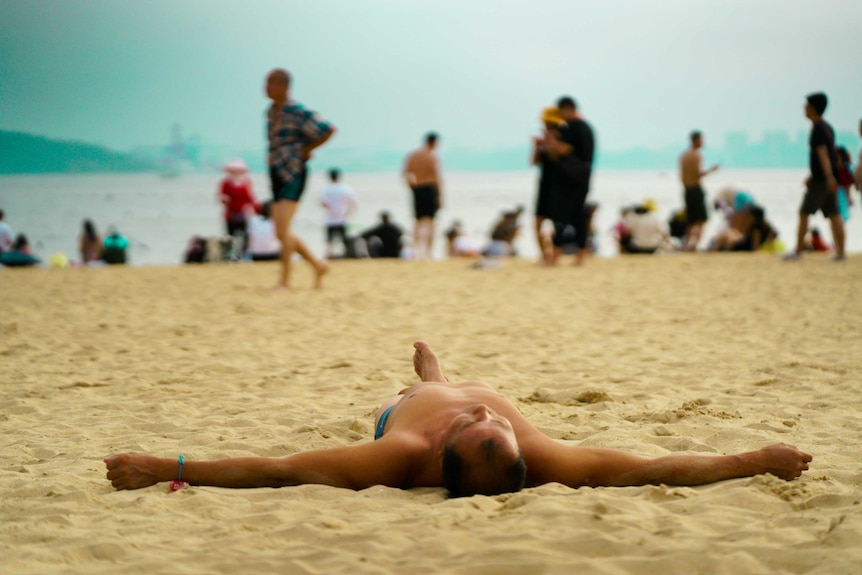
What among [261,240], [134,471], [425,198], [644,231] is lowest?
[134,471]

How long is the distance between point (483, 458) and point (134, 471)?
1.21m

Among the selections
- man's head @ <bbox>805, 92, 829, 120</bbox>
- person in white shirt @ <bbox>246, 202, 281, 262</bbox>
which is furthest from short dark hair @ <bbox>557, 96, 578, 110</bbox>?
person in white shirt @ <bbox>246, 202, 281, 262</bbox>

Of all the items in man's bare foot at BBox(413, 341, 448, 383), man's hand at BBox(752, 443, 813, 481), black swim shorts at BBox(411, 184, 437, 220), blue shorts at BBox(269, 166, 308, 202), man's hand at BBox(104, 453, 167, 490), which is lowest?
man's hand at BBox(104, 453, 167, 490)

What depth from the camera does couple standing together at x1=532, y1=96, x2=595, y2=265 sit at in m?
12.1

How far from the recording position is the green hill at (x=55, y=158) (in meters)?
8.61

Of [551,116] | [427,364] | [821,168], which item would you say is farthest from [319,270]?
[821,168]

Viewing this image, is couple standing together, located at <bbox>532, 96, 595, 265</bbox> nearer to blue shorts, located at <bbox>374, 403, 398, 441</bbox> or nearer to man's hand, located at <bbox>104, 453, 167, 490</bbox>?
blue shorts, located at <bbox>374, 403, 398, 441</bbox>

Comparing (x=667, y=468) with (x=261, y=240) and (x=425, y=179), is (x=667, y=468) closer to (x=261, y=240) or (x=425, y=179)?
(x=425, y=179)

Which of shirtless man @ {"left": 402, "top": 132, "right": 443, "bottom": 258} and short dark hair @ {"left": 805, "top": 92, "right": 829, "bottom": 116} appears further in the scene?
shirtless man @ {"left": 402, "top": 132, "right": 443, "bottom": 258}

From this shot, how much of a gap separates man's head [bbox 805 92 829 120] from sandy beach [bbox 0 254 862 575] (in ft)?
9.49

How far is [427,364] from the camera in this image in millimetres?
4160

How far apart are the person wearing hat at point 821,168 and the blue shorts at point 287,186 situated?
656cm

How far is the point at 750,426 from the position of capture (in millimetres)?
3984

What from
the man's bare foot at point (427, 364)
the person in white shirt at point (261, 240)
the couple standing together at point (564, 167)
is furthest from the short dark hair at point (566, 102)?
the man's bare foot at point (427, 364)
